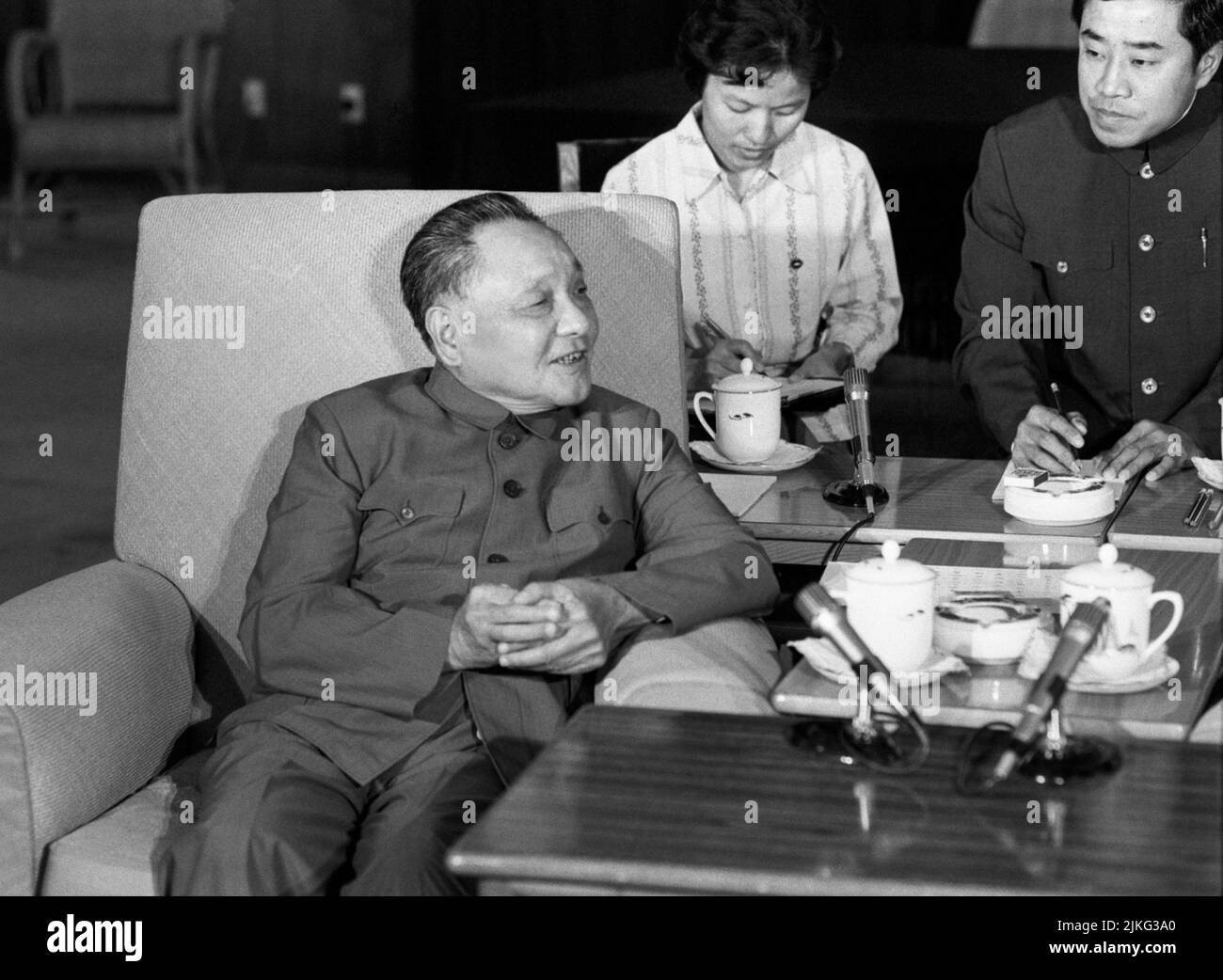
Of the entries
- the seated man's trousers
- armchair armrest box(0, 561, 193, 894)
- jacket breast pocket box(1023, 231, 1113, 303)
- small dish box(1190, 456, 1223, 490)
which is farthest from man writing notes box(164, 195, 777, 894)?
jacket breast pocket box(1023, 231, 1113, 303)

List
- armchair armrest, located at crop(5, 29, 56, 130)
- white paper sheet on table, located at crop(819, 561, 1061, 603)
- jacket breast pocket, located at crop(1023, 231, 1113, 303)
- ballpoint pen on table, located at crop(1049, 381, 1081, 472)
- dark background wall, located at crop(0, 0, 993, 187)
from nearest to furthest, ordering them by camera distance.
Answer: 1. white paper sheet on table, located at crop(819, 561, 1061, 603)
2. ballpoint pen on table, located at crop(1049, 381, 1081, 472)
3. jacket breast pocket, located at crop(1023, 231, 1113, 303)
4. dark background wall, located at crop(0, 0, 993, 187)
5. armchair armrest, located at crop(5, 29, 56, 130)

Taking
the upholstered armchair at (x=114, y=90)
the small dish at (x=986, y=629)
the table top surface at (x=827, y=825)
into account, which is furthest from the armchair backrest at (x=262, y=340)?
the upholstered armchair at (x=114, y=90)

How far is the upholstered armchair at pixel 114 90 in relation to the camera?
24.8 feet

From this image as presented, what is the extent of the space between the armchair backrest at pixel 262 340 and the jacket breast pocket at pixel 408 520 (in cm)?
23

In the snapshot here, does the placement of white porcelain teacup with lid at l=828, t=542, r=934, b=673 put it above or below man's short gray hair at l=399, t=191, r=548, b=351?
below

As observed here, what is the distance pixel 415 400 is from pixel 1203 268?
1.46 m

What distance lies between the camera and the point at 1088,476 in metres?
2.63

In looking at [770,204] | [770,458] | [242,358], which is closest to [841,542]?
[770,458]

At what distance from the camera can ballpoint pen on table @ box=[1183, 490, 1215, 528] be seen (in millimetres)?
2447

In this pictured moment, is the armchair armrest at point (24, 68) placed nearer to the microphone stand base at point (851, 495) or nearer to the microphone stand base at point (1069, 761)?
the microphone stand base at point (851, 495)

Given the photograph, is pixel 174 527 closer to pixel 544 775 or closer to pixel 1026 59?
pixel 544 775

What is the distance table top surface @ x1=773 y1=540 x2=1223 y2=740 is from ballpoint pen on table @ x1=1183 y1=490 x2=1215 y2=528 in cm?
39

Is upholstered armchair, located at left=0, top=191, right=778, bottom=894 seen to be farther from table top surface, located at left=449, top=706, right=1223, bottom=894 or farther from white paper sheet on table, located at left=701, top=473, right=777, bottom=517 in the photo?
table top surface, located at left=449, top=706, right=1223, bottom=894

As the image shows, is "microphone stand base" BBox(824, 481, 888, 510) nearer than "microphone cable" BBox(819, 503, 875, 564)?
No
